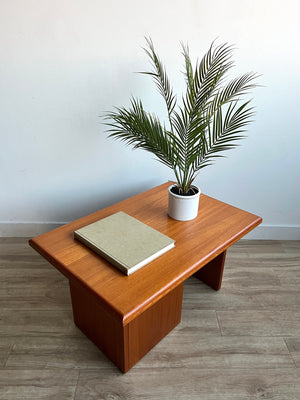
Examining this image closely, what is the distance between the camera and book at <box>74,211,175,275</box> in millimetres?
1156

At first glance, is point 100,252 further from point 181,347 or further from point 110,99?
point 110,99

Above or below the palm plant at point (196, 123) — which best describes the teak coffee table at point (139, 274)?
below

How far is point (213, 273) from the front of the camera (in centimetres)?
176

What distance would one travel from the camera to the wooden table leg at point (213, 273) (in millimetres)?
1703

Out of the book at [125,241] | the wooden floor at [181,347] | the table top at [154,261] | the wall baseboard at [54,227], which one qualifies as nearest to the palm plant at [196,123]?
the table top at [154,261]

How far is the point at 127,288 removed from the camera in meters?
1.06

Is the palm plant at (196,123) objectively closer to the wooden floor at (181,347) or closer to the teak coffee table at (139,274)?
the teak coffee table at (139,274)

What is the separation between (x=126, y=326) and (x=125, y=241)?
335 millimetres

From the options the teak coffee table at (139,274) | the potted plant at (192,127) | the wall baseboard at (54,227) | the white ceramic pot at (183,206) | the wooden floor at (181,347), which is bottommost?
the wooden floor at (181,347)

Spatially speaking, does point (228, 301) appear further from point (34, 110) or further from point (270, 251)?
point (34, 110)

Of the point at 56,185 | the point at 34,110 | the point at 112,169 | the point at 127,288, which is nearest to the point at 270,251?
the point at 112,169

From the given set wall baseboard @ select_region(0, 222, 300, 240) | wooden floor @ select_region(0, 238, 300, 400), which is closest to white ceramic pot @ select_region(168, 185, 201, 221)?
wooden floor @ select_region(0, 238, 300, 400)

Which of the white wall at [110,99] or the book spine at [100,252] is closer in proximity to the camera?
the book spine at [100,252]

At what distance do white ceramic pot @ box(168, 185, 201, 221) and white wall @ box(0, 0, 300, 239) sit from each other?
594 millimetres
